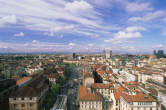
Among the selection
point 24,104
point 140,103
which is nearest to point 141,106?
point 140,103

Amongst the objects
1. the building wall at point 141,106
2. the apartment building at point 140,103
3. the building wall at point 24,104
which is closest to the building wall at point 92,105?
the apartment building at point 140,103

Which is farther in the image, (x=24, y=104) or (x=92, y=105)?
(x=92, y=105)

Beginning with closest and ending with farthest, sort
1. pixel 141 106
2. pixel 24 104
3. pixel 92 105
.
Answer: pixel 141 106, pixel 24 104, pixel 92 105

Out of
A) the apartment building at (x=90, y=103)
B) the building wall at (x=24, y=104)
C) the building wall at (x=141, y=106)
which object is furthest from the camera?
the apartment building at (x=90, y=103)

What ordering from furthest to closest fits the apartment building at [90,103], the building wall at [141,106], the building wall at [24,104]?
the apartment building at [90,103] < the building wall at [24,104] < the building wall at [141,106]

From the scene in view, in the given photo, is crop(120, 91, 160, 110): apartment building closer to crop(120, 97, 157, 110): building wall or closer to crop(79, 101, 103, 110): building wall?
crop(120, 97, 157, 110): building wall

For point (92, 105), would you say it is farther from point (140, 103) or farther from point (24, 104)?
point (24, 104)

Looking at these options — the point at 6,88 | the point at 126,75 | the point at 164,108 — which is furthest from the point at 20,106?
the point at 126,75

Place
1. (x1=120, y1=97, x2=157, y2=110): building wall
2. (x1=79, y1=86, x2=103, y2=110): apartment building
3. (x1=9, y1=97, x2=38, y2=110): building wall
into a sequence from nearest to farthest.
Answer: (x1=120, y1=97, x2=157, y2=110): building wall < (x1=9, y1=97, x2=38, y2=110): building wall < (x1=79, y1=86, x2=103, y2=110): apartment building

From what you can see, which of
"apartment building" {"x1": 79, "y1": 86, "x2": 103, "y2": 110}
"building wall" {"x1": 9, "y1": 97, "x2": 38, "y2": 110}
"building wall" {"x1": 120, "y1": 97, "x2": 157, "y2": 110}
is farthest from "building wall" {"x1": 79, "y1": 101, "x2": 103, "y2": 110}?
"building wall" {"x1": 9, "y1": 97, "x2": 38, "y2": 110}

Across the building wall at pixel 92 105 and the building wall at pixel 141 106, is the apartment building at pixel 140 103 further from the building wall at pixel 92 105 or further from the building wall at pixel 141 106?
the building wall at pixel 92 105

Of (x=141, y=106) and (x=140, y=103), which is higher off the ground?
(x=140, y=103)
